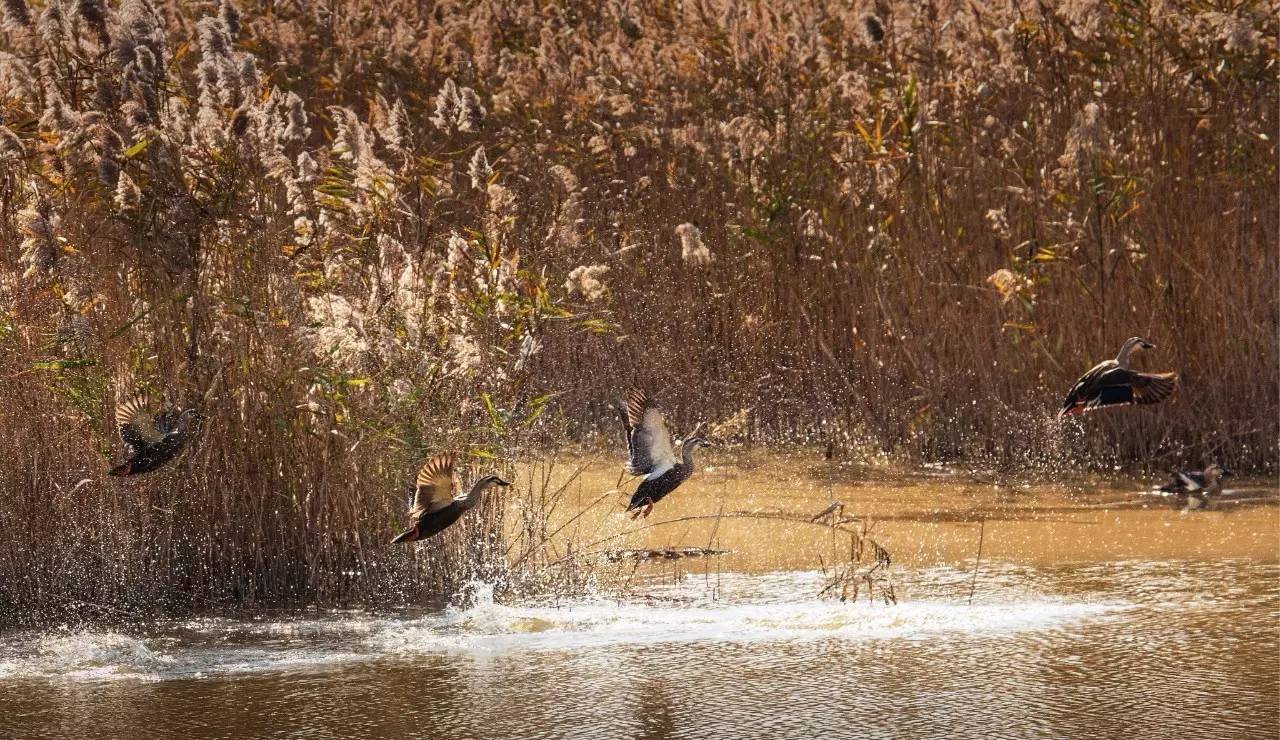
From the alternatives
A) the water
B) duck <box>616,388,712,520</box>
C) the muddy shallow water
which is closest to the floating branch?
the muddy shallow water

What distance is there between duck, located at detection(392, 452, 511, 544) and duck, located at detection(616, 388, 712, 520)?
1.45ft

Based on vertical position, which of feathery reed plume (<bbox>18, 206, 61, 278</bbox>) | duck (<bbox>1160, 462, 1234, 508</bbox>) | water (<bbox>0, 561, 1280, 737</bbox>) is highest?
feathery reed plume (<bbox>18, 206, 61, 278</bbox>)

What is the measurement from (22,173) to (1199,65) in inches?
213

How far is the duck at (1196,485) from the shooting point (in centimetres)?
787

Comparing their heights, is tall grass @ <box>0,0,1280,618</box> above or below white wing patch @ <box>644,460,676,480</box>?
above

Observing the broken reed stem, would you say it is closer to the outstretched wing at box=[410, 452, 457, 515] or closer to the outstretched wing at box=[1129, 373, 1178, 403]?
the outstretched wing at box=[1129, 373, 1178, 403]

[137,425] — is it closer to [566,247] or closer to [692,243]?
[692,243]

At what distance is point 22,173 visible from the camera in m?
6.34

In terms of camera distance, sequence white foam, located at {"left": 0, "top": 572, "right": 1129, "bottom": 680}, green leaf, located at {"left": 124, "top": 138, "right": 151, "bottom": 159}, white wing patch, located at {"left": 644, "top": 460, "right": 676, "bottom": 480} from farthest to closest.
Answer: green leaf, located at {"left": 124, "top": 138, "right": 151, "bottom": 159}
white wing patch, located at {"left": 644, "top": 460, "right": 676, "bottom": 480}
white foam, located at {"left": 0, "top": 572, "right": 1129, "bottom": 680}

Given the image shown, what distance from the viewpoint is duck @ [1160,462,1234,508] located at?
787 centimetres

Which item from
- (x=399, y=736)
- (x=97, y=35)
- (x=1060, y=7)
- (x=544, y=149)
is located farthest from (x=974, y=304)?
(x=399, y=736)

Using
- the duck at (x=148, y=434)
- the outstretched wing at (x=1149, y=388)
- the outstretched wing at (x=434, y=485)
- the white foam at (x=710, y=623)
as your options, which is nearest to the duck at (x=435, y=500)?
the outstretched wing at (x=434, y=485)

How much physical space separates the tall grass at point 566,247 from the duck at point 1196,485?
57 cm

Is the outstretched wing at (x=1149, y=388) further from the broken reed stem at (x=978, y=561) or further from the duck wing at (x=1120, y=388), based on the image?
the broken reed stem at (x=978, y=561)
